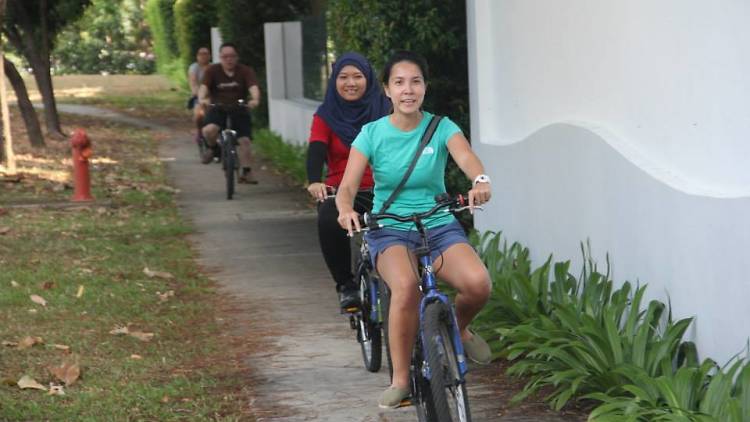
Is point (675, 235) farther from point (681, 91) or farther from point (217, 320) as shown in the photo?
point (217, 320)

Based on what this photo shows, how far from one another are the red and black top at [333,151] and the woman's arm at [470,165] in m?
1.81

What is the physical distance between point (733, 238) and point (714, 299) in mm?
379

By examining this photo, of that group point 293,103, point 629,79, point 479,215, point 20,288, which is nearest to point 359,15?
point 479,215

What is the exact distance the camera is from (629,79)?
7.73m

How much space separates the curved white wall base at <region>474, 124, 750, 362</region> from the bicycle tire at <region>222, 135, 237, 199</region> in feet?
21.3

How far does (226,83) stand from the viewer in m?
17.2

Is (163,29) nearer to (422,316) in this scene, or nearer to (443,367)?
(422,316)

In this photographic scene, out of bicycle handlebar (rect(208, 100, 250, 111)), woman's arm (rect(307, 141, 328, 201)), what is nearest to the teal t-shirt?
woman's arm (rect(307, 141, 328, 201))

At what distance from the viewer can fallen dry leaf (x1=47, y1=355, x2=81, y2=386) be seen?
25.3ft

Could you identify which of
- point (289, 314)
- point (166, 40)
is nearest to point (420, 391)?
point (289, 314)

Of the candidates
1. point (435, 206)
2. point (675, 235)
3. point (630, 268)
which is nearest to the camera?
point (435, 206)

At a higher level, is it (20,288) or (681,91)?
(681,91)

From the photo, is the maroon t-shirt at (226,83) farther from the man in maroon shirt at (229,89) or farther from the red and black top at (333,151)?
the red and black top at (333,151)

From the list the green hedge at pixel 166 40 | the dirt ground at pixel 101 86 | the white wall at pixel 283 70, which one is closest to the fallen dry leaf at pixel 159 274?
the white wall at pixel 283 70
